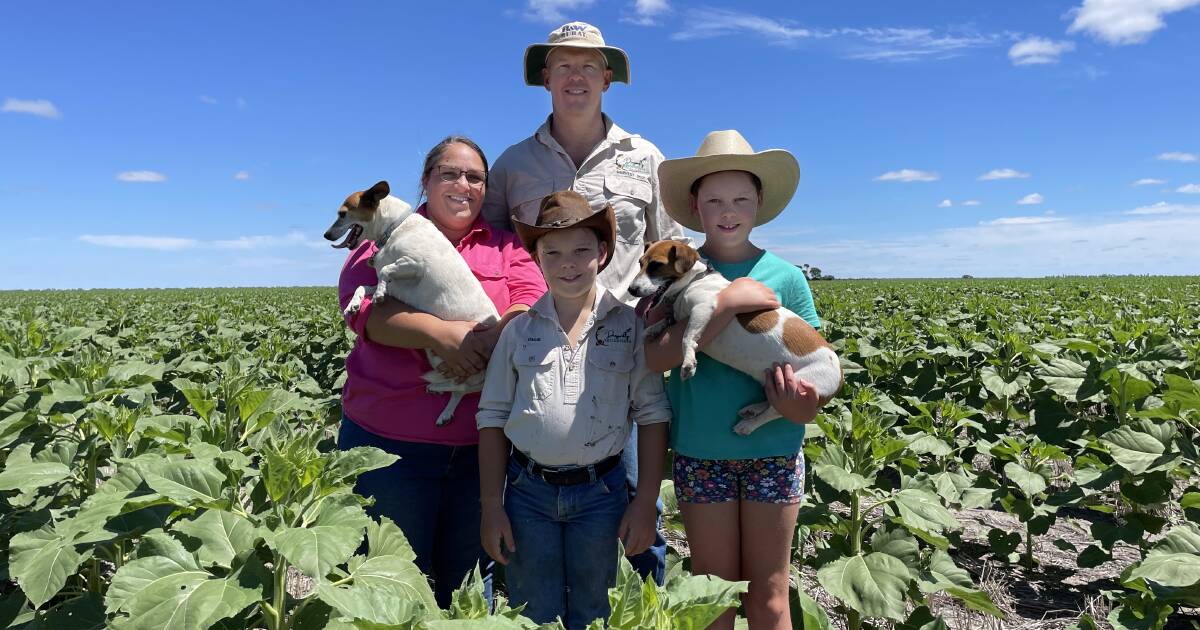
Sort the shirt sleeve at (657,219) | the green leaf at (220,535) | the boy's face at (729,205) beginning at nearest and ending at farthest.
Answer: the green leaf at (220,535)
the boy's face at (729,205)
the shirt sleeve at (657,219)

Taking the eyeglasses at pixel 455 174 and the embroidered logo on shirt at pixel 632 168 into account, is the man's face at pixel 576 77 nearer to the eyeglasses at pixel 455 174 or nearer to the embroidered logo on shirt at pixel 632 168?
the embroidered logo on shirt at pixel 632 168

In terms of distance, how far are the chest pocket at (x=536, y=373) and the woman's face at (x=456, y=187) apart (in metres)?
0.85

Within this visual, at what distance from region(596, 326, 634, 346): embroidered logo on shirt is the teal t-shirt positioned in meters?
0.30

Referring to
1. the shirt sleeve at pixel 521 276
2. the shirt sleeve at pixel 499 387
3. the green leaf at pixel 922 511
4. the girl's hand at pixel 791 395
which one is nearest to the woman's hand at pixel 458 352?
the shirt sleeve at pixel 499 387

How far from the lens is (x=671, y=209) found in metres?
3.70

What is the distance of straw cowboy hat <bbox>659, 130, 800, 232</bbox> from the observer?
3.29 m

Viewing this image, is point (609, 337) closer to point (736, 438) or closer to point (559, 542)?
point (736, 438)

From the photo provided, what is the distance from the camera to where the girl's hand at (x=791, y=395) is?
2.97 meters

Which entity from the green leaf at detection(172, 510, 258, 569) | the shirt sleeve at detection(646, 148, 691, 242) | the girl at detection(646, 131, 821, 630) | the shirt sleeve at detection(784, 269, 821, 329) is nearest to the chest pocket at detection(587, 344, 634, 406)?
the girl at detection(646, 131, 821, 630)

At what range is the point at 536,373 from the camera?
3.10 metres

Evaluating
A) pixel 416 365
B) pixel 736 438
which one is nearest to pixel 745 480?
pixel 736 438

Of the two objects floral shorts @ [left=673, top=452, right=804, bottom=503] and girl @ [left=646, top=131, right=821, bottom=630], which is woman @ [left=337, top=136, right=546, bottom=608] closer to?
girl @ [left=646, top=131, right=821, bottom=630]

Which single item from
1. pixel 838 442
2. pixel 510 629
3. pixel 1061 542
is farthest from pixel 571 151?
pixel 1061 542

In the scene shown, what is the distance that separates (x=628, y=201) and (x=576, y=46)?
2.57ft
